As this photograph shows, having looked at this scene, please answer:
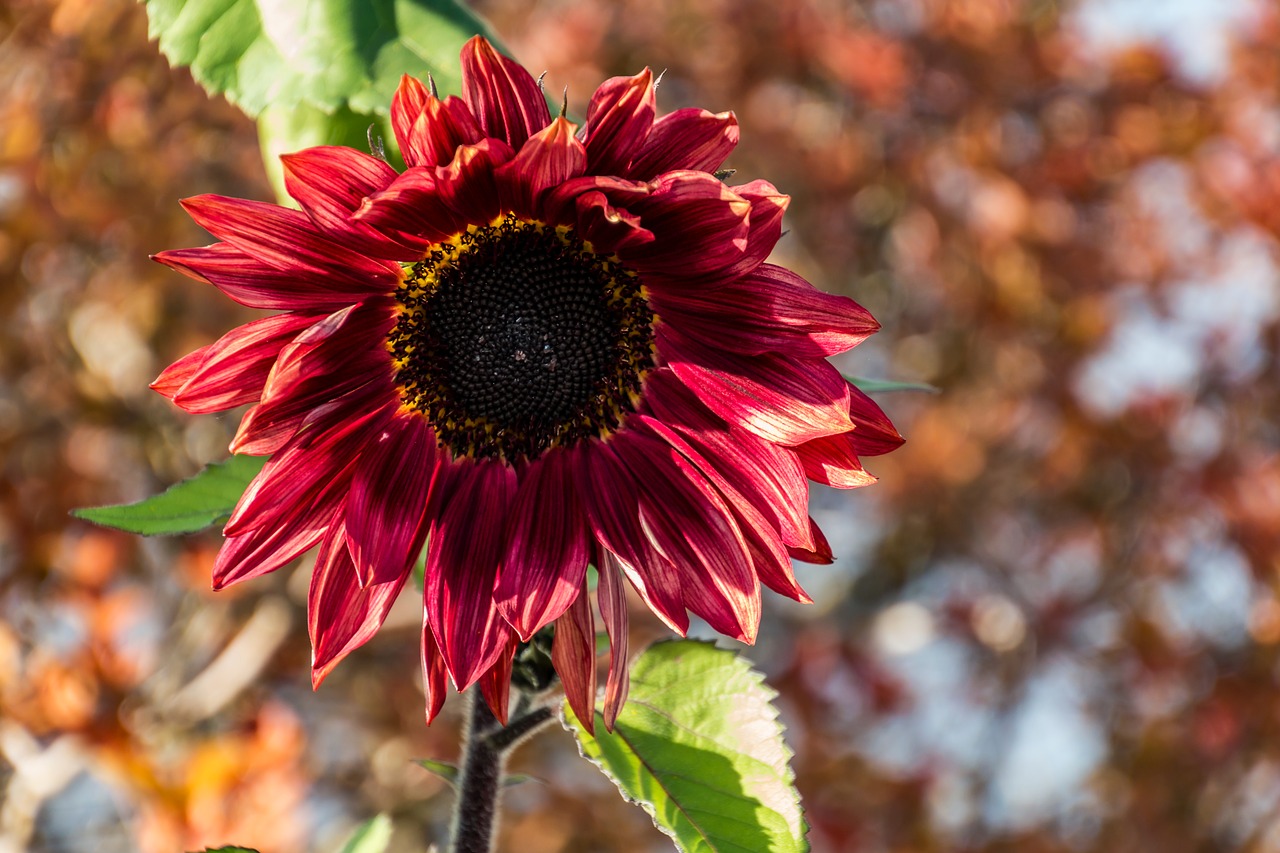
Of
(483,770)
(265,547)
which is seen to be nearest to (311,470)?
(265,547)

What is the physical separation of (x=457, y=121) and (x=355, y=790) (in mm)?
4218

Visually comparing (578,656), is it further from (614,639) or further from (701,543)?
(701,543)

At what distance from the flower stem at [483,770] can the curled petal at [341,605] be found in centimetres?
14

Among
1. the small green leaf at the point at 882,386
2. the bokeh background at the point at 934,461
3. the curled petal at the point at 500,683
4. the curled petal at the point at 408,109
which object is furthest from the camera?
the bokeh background at the point at 934,461

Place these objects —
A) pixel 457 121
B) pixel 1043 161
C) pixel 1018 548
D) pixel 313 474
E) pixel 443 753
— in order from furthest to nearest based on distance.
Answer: pixel 1018 548 < pixel 1043 161 < pixel 443 753 < pixel 313 474 < pixel 457 121

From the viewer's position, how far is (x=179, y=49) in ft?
3.16

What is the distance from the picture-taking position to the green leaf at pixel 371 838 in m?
1.11

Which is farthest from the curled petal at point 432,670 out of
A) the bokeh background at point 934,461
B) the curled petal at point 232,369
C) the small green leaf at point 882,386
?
the bokeh background at point 934,461

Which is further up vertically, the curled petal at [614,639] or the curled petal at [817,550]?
the curled petal at [817,550]

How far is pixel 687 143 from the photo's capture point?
81 centimetres

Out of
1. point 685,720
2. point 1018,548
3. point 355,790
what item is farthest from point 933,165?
point 685,720

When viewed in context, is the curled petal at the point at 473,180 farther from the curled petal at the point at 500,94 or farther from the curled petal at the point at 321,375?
the curled petal at the point at 321,375

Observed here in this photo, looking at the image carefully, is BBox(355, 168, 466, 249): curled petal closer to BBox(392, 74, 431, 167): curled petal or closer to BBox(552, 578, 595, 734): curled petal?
BBox(392, 74, 431, 167): curled petal

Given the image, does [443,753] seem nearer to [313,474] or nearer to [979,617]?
[979,617]
